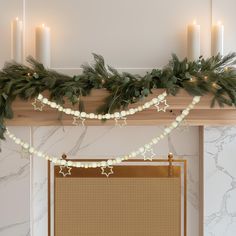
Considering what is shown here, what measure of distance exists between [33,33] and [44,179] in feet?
2.53

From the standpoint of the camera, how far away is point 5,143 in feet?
7.88

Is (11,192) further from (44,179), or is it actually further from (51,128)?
(51,128)

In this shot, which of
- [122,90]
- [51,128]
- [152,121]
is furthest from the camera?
[51,128]

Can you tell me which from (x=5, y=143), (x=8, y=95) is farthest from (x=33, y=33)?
(x=5, y=143)

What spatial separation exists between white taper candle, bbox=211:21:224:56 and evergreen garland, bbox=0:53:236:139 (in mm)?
97

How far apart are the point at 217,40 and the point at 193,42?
4.6 inches

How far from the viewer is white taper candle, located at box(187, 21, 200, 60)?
2291mm

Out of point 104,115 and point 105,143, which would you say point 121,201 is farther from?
point 104,115

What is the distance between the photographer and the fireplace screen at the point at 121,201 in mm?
2488

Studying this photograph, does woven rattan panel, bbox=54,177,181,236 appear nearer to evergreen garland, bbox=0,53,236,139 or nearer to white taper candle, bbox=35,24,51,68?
evergreen garland, bbox=0,53,236,139

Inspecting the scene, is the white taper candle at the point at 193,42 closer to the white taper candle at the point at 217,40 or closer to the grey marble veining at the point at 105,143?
the white taper candle at the point at 217,40

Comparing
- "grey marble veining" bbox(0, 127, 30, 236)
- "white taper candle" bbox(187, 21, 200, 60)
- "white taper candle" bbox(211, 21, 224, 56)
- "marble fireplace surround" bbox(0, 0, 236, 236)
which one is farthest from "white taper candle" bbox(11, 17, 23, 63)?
"white taper candle" bbox(211, 21, 224, 56)

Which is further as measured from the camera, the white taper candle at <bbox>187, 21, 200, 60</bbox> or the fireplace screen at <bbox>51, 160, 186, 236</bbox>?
the fireplace screen at <bbox>51, 160, 186, 236</bbox>

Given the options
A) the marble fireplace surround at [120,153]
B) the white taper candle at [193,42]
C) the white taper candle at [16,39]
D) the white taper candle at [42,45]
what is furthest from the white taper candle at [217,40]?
the white taper candle at [16,39]
